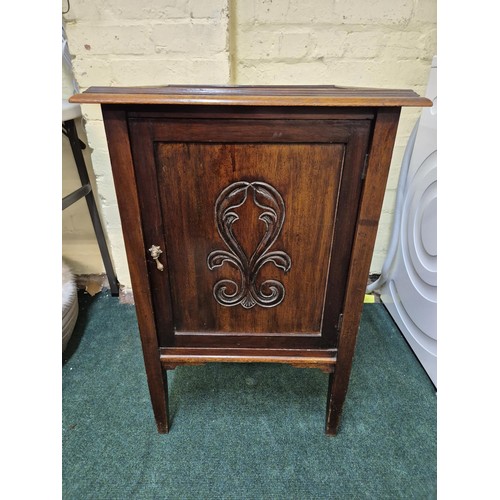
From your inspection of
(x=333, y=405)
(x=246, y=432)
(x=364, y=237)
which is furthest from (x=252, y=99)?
(x=246, y=432)

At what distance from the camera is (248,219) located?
0.68 metres

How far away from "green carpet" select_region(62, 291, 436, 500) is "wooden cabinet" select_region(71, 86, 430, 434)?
21 cm

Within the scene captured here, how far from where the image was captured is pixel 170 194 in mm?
658

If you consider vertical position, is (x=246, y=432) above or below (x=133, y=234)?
below

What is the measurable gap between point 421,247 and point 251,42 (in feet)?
2.86

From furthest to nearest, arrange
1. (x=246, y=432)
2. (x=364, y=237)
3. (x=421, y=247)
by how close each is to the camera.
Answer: (x=421, y=247) < (x=246, y=432) < (x=364, y=237)

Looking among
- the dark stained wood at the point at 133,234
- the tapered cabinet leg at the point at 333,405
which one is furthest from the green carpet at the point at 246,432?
the dark stained wood at the point at 133,234

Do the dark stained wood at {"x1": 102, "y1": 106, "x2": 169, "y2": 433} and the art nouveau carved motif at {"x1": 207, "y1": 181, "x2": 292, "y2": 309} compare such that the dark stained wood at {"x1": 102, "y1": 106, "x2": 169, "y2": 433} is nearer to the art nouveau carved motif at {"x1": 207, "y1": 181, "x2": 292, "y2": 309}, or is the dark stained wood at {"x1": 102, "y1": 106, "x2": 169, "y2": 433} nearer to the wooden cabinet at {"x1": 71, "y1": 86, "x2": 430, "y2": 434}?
the wooden cabinet at {"x1": 71, "y1": 86, "x2": 430, "y2": 434}

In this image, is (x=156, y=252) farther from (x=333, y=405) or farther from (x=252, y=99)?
(x=333, y=405)

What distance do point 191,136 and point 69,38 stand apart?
758 millimetres

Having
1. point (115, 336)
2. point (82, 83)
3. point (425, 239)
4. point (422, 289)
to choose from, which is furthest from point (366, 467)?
point (82, 83)

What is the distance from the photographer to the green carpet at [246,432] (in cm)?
84

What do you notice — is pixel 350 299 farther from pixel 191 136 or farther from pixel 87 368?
pixel 87 368

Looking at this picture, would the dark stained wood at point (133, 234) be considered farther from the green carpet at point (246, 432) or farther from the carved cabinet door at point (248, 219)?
the green carpet at point (246, 432)
